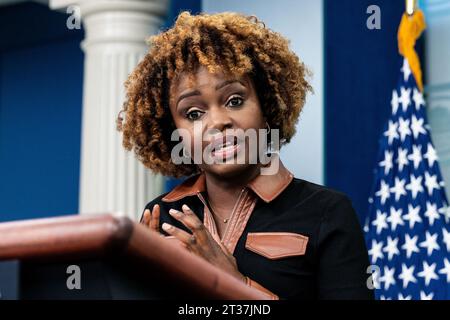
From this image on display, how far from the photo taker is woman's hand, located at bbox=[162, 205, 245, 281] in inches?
51.6

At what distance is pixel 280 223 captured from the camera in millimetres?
1571

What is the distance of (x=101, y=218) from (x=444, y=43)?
328cm

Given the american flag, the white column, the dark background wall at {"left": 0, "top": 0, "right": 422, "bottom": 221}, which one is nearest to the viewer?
the american flag

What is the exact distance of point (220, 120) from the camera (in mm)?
1626

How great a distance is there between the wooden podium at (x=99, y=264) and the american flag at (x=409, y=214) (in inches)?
99.7

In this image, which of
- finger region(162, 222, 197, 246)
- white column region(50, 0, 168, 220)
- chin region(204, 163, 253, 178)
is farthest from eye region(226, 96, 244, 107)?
white column region(50, 0, 168, 220)

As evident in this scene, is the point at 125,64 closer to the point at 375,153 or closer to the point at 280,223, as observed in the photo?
the point at 375,153

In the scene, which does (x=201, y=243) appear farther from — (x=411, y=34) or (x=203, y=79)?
(x=411, y=34)

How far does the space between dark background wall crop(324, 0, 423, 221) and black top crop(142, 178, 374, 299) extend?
1.88 meters

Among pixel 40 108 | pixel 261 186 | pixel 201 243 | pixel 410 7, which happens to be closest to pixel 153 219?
pixel 201 243

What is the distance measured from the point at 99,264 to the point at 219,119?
2.73 ft

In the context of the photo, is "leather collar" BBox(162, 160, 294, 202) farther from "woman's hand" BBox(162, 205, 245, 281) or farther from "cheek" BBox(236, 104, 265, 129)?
"woman's hand" BBox(162, 205, 245, 281)

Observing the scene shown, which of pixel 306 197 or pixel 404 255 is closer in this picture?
pixel 306 197

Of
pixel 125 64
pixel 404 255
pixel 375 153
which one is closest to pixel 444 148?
pixel 375 153
